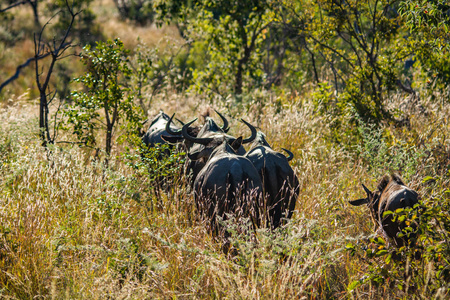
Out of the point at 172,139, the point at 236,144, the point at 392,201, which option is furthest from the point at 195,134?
the point at 392,201

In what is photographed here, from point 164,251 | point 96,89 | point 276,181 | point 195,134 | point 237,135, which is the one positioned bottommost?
point 164,251

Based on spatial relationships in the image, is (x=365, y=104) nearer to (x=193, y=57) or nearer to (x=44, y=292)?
(x=44, y=292)

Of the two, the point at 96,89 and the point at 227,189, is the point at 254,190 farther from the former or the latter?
the point at 96,89

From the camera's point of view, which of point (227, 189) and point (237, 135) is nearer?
point (227, 189)

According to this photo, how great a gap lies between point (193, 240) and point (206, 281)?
0.61m

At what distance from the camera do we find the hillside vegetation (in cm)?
343

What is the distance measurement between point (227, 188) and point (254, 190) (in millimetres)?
279

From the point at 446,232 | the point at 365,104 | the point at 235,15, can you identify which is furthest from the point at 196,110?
the point at 446,232

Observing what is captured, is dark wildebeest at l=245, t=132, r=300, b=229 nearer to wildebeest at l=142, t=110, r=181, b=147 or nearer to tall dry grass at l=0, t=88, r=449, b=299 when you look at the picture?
Answer: tall dry grass at l=0, t=88, r=449, b=299

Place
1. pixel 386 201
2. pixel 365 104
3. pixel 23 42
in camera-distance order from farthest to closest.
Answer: pixel 23 42 → pixel 365 104 → pixel 386 201

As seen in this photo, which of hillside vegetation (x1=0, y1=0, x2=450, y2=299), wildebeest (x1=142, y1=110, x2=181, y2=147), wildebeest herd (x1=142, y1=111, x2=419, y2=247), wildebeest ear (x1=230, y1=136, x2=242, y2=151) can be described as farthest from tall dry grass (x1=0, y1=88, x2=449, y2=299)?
wildebeest (x1=142, y1=110, x2=181, y2=147)

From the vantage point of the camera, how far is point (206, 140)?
5.40 metres

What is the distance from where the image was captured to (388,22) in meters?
7.70

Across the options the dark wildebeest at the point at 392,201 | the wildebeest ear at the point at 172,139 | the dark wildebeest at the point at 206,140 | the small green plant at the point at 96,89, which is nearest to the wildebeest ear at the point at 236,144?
the dark wildebeest at the point at 206,140
